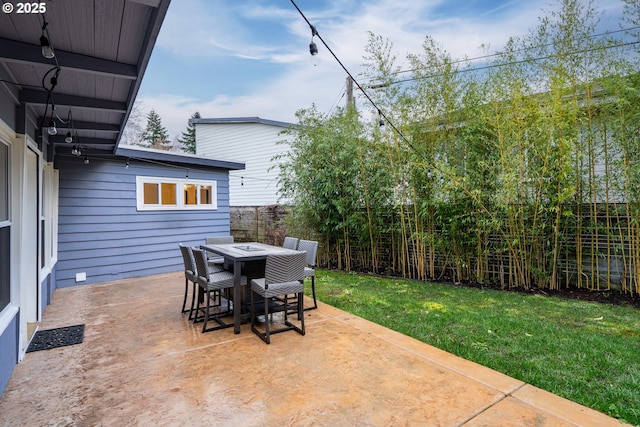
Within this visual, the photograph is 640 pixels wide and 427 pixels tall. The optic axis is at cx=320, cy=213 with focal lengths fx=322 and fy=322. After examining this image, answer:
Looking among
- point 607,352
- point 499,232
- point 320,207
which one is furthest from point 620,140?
point 320,207

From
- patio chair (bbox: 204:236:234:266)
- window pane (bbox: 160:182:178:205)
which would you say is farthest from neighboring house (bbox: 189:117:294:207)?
patio chair (bbox: 204:236:234:266)

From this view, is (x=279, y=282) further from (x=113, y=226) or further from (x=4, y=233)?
(x=113, y=226)

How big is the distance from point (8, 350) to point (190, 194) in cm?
453

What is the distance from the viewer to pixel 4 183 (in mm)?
2455

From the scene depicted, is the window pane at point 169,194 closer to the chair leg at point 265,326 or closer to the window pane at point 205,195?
the window pane at point 205,195

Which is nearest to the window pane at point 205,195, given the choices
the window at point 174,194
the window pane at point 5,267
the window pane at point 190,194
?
the window at point 174,194

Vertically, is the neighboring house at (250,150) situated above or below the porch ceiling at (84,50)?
above

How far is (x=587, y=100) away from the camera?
402cm

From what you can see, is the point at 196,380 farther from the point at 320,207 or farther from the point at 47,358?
the point at 320,207

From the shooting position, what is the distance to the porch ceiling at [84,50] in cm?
166

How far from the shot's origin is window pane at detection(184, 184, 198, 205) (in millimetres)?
6527

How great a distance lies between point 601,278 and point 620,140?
182 centimetres

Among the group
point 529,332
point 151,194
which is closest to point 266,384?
point 529,332

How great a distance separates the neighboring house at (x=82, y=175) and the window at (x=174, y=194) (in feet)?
→ 0.06
